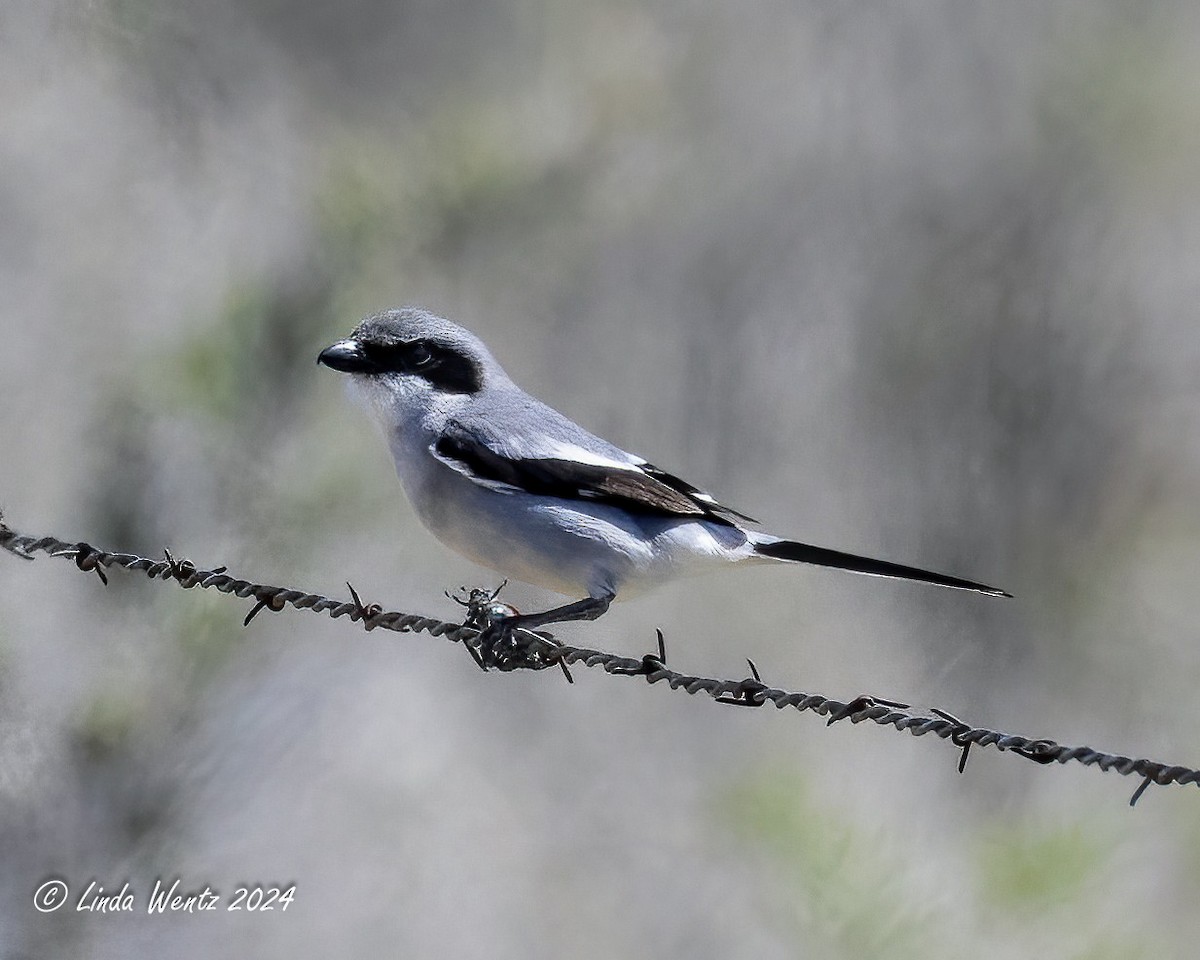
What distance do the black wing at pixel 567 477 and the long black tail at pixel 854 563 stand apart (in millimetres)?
136

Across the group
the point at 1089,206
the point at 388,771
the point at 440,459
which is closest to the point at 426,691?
the point at 388,771

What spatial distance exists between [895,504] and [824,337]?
944 millimetres

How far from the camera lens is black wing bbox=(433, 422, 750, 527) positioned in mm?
2965

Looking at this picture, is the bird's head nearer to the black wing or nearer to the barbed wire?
the black wing

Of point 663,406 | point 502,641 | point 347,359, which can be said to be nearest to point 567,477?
point 502,641

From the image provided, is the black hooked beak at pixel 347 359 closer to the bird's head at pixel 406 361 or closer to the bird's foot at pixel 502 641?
the bird's head at pixel 406 361

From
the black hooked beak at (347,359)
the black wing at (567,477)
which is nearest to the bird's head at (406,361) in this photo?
the black hooked beak at (347,359)

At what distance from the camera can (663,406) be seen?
6.83 metres

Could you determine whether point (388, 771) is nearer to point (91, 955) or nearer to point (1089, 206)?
point (91, 955)

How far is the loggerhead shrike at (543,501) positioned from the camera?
9.59ft

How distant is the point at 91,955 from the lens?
4.04 metres

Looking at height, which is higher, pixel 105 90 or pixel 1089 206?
pixel 1089 206

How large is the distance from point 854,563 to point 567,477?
0.62 meters

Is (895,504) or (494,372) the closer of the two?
(494,372)
